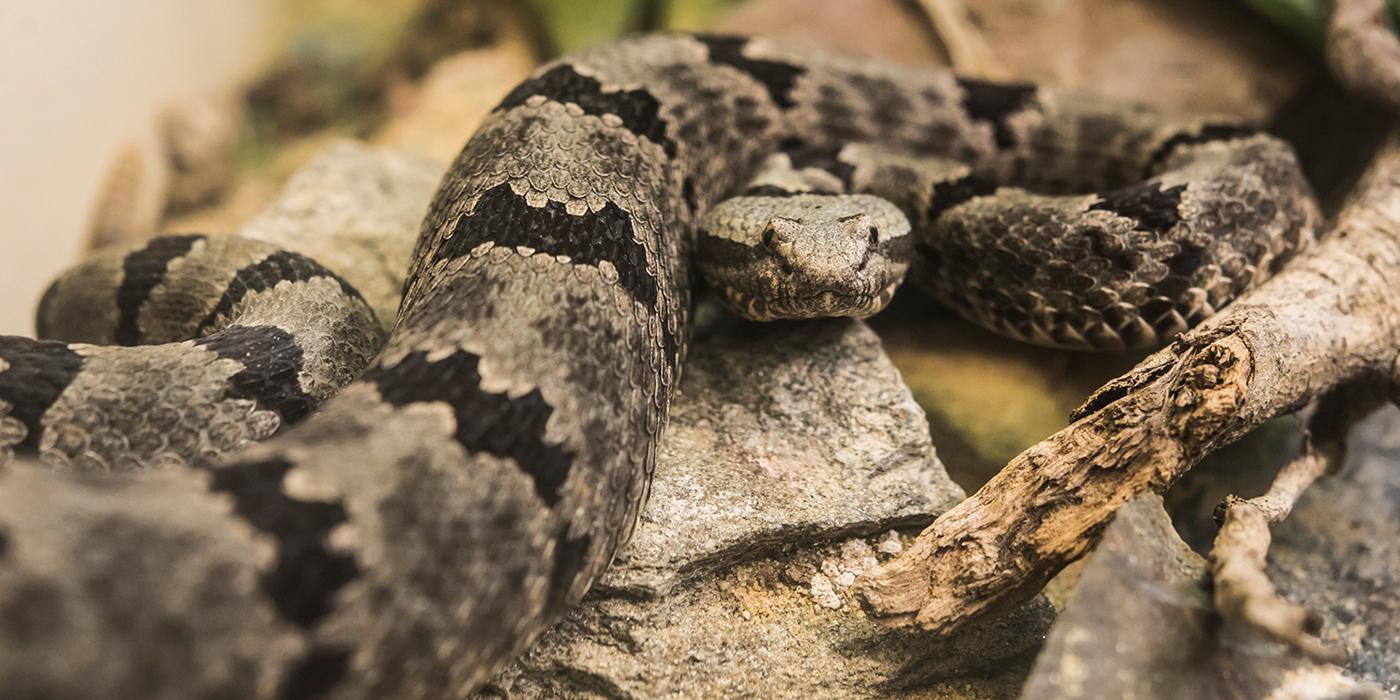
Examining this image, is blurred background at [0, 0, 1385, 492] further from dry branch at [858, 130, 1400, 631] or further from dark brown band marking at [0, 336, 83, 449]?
dark brown band marking at [0, 336, 83, 449]

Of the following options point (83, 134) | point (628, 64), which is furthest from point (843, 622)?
point (83, 134)

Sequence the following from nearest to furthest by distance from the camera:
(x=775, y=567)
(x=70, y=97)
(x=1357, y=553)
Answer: (x=775, y=567), (x=1357, y=553), (x=70, y=97)

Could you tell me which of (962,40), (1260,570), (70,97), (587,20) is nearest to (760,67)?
(962,40)

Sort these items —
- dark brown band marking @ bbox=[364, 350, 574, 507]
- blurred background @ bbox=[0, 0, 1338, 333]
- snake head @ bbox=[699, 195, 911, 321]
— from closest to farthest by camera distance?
dark brown band marking @ bbox=[364, 350, 574, 507] < snake head @ bbox=[699, 195, 911, 321] < blurred background @ bbox=[0, 0, 1338, 333]

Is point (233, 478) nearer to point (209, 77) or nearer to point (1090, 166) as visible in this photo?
point (1090, 166)

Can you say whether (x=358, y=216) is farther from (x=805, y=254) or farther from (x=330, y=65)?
(x=330, y=65)

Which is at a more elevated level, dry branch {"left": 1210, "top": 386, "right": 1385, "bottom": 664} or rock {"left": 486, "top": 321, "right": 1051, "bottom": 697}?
dry branch {"left": 1210, "top": 386, "right": 1385, "bottom": 664}

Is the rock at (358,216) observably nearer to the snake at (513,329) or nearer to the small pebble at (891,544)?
the snake at (513,329)

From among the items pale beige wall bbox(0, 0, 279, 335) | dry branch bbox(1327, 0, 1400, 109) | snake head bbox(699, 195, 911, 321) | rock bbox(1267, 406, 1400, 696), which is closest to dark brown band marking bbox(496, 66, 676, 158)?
snake head bbox(699, 195, 911, 321)
